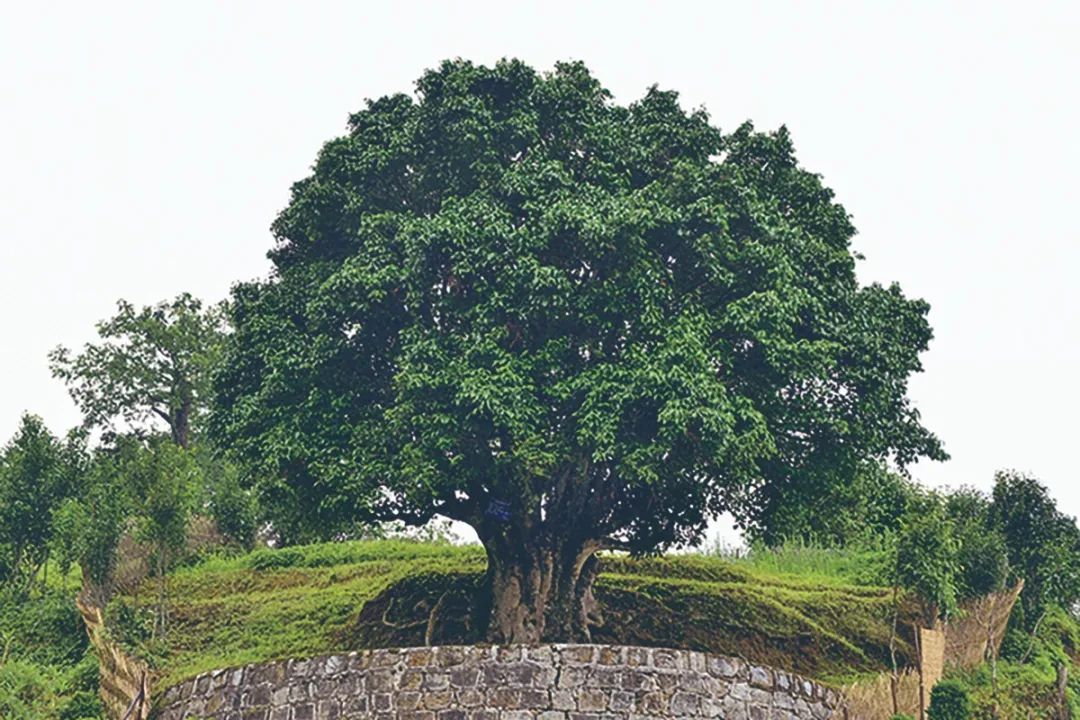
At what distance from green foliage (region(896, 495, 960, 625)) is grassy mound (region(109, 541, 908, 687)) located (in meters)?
2.32

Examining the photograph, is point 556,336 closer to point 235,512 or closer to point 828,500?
point 828,500

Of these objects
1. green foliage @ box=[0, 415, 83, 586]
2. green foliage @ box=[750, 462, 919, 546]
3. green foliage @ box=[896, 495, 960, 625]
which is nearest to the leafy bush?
green foliage @ box=[0, 415, 83, 586]

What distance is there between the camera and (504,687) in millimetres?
18625

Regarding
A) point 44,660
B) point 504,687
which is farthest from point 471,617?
point 44,660

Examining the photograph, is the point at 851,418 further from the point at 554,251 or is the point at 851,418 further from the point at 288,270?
the point at 288,270

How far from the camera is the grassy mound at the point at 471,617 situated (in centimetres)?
2400

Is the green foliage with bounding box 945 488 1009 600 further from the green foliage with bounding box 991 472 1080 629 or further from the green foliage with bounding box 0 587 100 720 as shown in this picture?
the green foliage with bounding box 0 587 100 720

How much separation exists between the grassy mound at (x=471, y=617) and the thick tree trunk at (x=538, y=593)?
762 mm

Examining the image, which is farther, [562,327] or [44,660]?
[44,660]

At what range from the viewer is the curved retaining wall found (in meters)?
18.6

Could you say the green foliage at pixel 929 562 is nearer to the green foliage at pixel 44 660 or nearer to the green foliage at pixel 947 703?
the green foliage at pixel 947 703

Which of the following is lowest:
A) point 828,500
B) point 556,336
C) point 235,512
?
point 235,512

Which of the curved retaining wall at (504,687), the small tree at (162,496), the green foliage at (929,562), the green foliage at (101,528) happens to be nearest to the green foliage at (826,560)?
the green foliage at (929,562)

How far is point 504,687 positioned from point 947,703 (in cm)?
602
